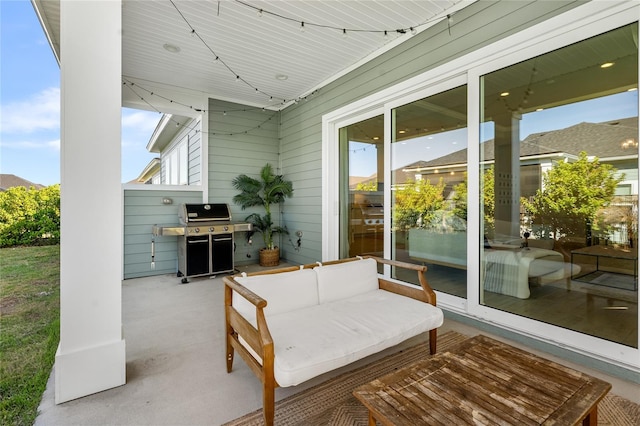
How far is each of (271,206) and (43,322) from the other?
375cm

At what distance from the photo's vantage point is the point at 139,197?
4762 mm

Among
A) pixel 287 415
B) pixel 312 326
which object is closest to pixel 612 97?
pixel 312 326

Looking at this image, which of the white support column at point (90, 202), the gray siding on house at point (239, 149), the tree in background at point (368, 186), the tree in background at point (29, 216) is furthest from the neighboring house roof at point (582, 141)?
the tree in background at point (29, 216)

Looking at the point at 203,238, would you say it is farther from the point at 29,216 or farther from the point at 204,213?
the point at 29,216

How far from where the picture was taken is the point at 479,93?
2.81 meters

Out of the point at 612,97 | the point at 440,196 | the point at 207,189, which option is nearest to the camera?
the point at 612,97

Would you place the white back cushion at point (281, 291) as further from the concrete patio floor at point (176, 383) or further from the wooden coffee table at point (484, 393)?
the wooden coffee table at point (484, 393)

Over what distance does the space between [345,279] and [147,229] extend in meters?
3.80

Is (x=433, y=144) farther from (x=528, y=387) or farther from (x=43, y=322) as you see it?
(x=43, y=322)

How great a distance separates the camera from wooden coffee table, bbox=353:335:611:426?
1.11 metres

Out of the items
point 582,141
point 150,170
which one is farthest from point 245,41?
point 150,170

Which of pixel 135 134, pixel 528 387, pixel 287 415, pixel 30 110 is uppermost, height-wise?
pixel 135 134

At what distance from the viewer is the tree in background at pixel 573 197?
2.25 metres

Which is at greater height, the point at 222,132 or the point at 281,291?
the point at 222,132
